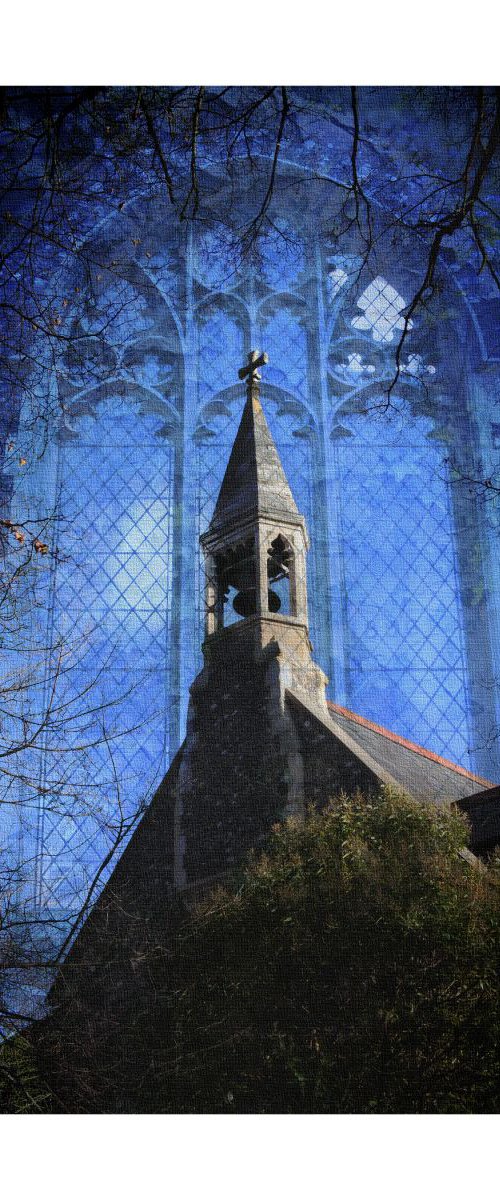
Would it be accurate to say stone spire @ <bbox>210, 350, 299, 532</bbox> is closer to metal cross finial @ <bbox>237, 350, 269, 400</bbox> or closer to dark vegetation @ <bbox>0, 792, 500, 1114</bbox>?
metal cross finial @ <bbox>237, 350, 269, 400</bbox>

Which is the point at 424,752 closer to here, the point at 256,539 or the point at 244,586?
the point at 244,586

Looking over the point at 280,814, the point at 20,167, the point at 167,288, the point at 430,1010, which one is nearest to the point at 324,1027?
the point at 430,1010

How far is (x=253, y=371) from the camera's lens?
5.06 m

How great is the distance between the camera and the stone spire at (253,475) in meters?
4.91

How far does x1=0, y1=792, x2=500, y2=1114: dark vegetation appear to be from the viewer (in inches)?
146

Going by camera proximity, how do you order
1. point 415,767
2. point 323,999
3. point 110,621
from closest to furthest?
point 323,999
point 415,767
point 110,621

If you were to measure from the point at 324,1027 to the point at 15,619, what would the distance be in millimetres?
1950

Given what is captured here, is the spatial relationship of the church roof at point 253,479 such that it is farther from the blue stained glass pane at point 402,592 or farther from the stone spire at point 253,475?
the blue stained glass pane at point 402,592

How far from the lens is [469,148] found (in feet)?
15.7

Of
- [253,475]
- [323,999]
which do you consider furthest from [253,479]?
[323,999]

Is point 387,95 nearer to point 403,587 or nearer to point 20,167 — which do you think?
point 20,167

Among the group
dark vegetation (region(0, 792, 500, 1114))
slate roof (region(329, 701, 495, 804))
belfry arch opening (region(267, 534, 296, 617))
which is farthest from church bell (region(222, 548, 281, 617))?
dark vegetation (region(0, 792, 500, 1114))

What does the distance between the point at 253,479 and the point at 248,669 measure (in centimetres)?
83

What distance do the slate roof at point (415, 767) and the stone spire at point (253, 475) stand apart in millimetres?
1090
